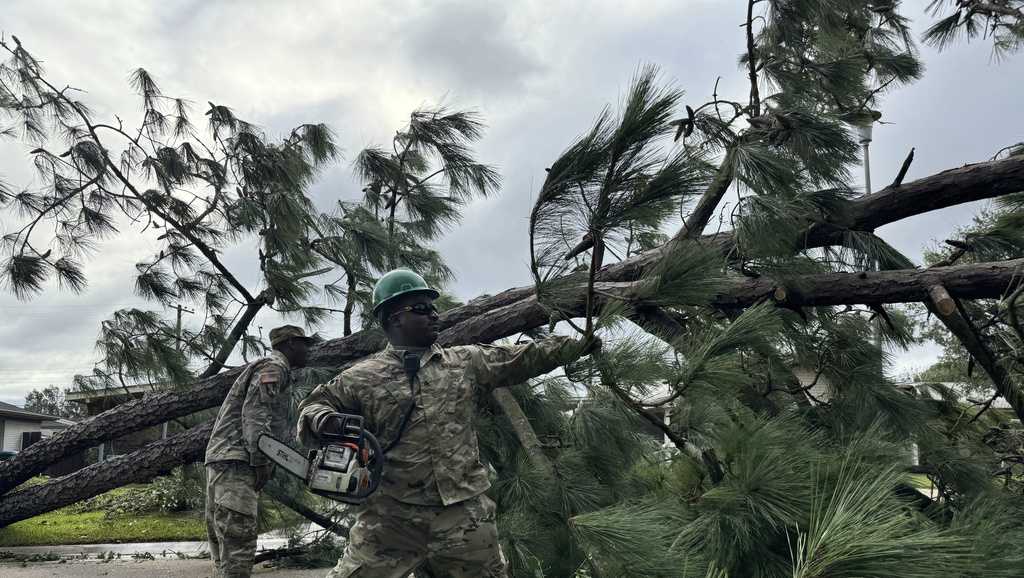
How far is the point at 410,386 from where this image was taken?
9.94 ft

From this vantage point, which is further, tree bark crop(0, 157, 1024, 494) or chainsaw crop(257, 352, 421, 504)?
tree bark crop(0, 157, 1024, 494)

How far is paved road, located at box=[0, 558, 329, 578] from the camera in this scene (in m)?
6.12

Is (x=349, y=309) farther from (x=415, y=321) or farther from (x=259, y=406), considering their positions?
(x=415, y=321)

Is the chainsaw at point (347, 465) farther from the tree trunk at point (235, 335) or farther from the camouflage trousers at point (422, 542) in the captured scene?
the tree trunk at point (235, 335)

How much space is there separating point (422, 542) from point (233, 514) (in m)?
2.04

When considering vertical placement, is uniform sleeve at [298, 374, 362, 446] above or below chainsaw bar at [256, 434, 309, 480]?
above

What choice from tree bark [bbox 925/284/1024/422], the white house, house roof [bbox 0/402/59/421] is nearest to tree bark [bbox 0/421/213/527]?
tree bark [bbox 925/284/1024/422]

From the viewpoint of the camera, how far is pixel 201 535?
9.22m

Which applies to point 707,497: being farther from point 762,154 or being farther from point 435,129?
point 435,129

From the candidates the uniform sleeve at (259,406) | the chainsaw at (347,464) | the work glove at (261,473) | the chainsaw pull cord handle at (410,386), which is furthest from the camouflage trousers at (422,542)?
the work glove at (261,473)

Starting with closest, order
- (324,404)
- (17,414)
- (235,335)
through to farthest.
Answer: (324,404)
(235,335)
(17,414)

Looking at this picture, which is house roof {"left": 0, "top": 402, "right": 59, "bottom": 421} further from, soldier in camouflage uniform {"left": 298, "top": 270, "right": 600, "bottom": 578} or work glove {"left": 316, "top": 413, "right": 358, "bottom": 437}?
work glove {"left": 316, "top": 413, "right": 358, "bottom": 437}

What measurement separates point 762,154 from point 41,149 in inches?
268

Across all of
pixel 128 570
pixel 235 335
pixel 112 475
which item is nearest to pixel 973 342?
pixel 235 335
